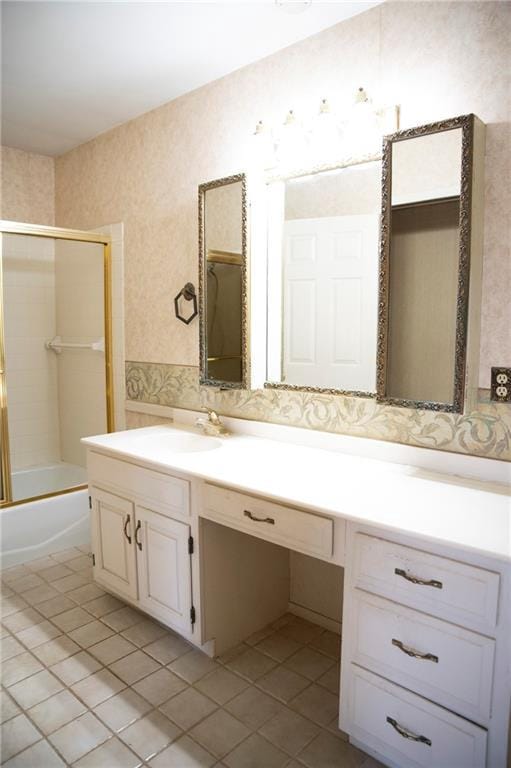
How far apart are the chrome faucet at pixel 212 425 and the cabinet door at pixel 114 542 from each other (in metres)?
0.48

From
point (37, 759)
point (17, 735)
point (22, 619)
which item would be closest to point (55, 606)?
point (22, 619)

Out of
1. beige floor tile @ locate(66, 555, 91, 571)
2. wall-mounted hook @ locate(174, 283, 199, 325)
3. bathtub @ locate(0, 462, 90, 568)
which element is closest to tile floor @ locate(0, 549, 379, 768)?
beige floor tile @ locate(66, 555, 91, 571)

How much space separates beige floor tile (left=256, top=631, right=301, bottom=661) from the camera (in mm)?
1998

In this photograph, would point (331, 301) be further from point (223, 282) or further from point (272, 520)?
point (272, 520)

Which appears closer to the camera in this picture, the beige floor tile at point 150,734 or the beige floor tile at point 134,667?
the beige floor tile at point 150,734

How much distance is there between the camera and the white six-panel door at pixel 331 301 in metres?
1.86

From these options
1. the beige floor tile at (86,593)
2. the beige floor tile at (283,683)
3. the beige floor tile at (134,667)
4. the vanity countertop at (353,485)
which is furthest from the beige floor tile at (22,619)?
the beige floor tile at (283,683)

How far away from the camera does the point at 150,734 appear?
1.60 metres

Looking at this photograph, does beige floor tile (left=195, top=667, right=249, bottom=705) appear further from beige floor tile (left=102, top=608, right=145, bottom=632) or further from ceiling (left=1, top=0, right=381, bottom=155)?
ceiling (left=1, top=0, right=381, bottom=155)

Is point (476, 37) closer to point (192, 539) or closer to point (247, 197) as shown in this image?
point (247, 197)

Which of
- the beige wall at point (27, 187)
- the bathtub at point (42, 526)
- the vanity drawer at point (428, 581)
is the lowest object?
the bathtub at point (42, 526)

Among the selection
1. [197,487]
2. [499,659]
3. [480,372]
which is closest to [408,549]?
[499,659]

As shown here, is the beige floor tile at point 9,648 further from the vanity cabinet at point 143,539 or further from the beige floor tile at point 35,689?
the vanity cabinet at point 143,539

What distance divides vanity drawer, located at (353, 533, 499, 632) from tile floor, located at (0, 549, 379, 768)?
1.92 feet
